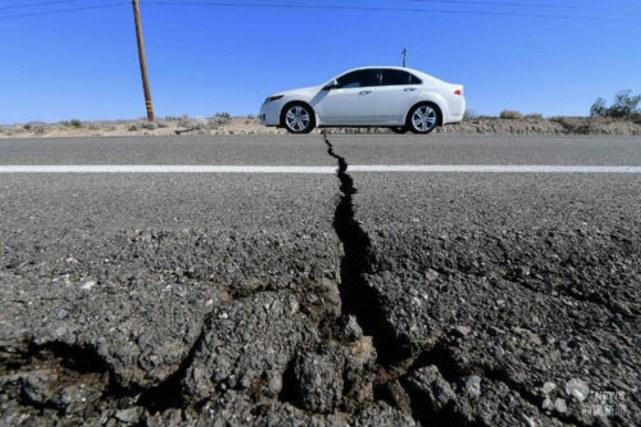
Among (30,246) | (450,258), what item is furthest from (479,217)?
(30,246)

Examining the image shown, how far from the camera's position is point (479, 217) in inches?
73.0

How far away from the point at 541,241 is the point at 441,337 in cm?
81

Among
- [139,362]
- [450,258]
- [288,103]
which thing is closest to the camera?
[139,362]

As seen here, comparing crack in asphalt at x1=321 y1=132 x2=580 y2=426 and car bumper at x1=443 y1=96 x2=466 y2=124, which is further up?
car bumper at x1=443 y1=96 x2=466 y2=124

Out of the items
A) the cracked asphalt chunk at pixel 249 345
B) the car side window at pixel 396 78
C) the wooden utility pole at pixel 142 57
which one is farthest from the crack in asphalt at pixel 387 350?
the wooden utility pole at pixel 142 57

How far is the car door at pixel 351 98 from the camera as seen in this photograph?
8188 mm

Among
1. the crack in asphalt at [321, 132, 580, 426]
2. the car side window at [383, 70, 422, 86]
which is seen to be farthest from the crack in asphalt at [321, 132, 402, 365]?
the car side window at [383, 70, 422, 86]

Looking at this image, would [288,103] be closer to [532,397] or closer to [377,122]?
[377,122]

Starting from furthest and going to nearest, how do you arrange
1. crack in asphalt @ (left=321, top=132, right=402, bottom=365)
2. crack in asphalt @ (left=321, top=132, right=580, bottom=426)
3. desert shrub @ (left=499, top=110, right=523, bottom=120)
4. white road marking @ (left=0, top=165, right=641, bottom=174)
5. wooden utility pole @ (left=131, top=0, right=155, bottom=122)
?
desert shrub @ (left=499, top=110, right=523, bottom=120) < wooden utility pole @ (left=131, top=0, right=155, bottom=122) < white road marking @ (left=0, top=165, right=641, bottom=174) < crack in asphalt @ (left=321, top=132, right=402, bottom=365) < crack in asphalt @ (left=321, top=132, right=580, bottom=426)

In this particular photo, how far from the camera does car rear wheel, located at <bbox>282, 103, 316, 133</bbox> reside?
8.23m

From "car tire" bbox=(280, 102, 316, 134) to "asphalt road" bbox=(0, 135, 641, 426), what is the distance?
21.1 feet

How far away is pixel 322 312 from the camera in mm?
1123

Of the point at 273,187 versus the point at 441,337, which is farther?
the point at 273,187

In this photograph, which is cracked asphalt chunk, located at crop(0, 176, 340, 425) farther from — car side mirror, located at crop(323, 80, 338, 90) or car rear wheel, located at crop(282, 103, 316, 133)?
car side mirror, located at crop(323, 80, 338, 90)
